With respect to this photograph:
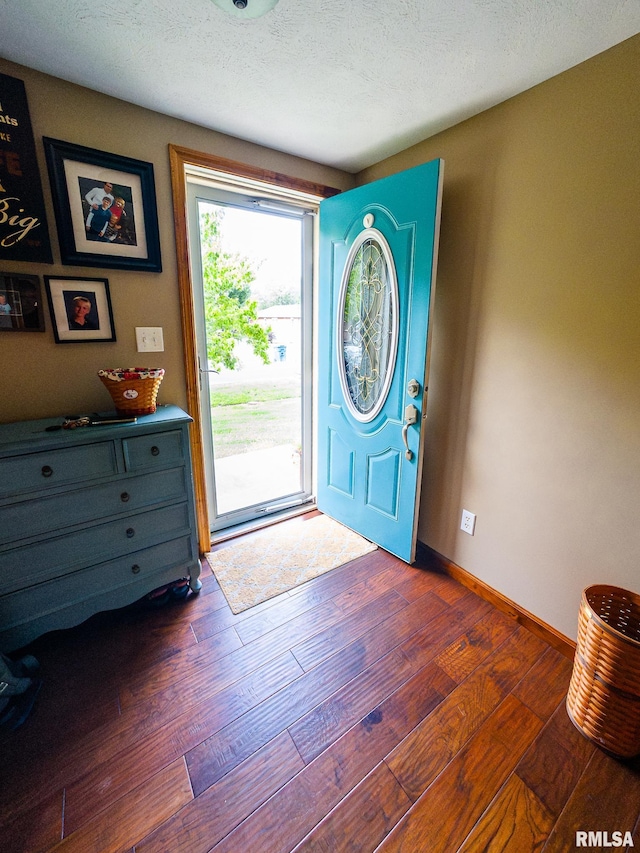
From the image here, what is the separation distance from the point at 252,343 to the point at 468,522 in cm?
171

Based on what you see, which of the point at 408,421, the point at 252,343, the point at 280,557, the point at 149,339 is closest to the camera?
the point at 149,339

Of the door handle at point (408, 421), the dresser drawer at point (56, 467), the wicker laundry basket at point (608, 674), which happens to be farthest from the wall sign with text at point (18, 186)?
the wicker laundry basket at point (608, 674)

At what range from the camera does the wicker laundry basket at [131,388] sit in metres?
Answer: 1.55

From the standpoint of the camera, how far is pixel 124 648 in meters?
1.59

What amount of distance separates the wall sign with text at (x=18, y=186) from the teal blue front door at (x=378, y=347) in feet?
4.75

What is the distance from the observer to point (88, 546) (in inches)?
59.1

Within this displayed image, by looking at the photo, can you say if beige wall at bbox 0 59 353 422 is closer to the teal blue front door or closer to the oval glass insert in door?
the teal blue front door

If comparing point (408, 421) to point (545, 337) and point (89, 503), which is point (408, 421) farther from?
point (89, 503)

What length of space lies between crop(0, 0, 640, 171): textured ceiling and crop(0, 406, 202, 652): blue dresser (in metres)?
1.35

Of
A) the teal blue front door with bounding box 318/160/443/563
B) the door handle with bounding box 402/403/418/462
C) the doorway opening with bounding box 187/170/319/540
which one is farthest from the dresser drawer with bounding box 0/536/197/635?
the door handle with bounding box 402/403/418/462

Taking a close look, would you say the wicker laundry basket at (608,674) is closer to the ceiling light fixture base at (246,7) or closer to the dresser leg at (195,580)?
the dresser leg at (195,580)

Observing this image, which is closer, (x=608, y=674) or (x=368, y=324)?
(x=608, y=674)

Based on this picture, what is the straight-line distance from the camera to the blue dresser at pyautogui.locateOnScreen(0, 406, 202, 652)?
1.34 metres

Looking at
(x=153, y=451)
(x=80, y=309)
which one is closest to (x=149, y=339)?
(x=80, y=309)
